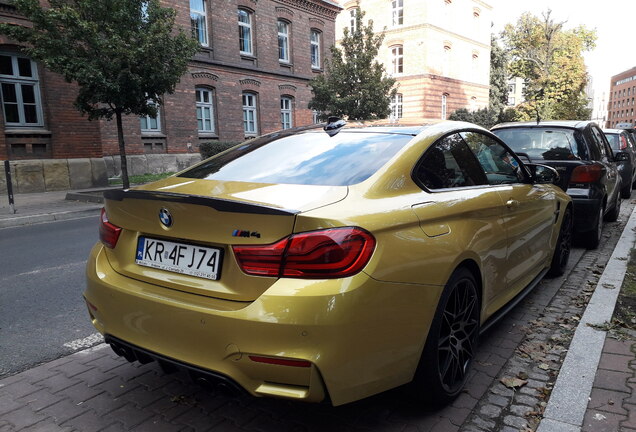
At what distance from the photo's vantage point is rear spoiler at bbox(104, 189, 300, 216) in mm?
2018

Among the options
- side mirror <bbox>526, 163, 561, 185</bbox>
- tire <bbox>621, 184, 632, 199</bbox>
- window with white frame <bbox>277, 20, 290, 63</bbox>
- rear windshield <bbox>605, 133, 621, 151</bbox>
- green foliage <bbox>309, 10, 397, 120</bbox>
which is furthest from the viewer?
window with white frame <bbox>277, 20, 290, 63</bbox>

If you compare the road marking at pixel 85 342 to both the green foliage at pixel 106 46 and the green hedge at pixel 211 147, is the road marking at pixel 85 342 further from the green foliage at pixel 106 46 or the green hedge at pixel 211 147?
the green hedge at pixel 211 147

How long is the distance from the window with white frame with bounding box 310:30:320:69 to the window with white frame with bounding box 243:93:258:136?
5373 mm

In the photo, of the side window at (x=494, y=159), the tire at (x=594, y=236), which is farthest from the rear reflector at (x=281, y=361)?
the tire at (x=594, y=236)

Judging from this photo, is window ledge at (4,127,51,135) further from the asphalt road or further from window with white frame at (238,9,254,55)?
window with white frame at (238,9,254,55)

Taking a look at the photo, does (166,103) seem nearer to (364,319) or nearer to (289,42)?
(289,42)

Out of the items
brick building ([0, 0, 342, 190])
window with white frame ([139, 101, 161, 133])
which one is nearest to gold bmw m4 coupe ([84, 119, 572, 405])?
brick building ([0, 0, 342, 190])

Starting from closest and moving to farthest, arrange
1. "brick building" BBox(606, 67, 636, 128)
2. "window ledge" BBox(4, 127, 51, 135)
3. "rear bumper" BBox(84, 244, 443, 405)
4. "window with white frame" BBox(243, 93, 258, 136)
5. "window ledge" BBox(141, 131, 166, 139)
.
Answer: "rear bumper" BBox(84, 244, 443, 405) < "window ledge" BBox(4, 127, 51, 135) < "window ledge" BBox(141, 131, 166, 139) < "window with white frame" BBox(243, 93, 258, 136) < "brick building" BBox(606, 67, 636, 128)

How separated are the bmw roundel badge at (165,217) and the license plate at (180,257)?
10cm

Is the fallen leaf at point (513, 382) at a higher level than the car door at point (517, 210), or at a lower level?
lower

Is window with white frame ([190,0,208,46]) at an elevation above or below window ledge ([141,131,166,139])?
above

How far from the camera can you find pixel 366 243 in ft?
6.67

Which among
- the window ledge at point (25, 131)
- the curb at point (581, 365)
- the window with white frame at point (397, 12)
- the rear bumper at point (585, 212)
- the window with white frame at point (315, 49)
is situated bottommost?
the curb at point (581, 365)

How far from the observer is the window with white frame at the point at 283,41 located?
24.7 metres
